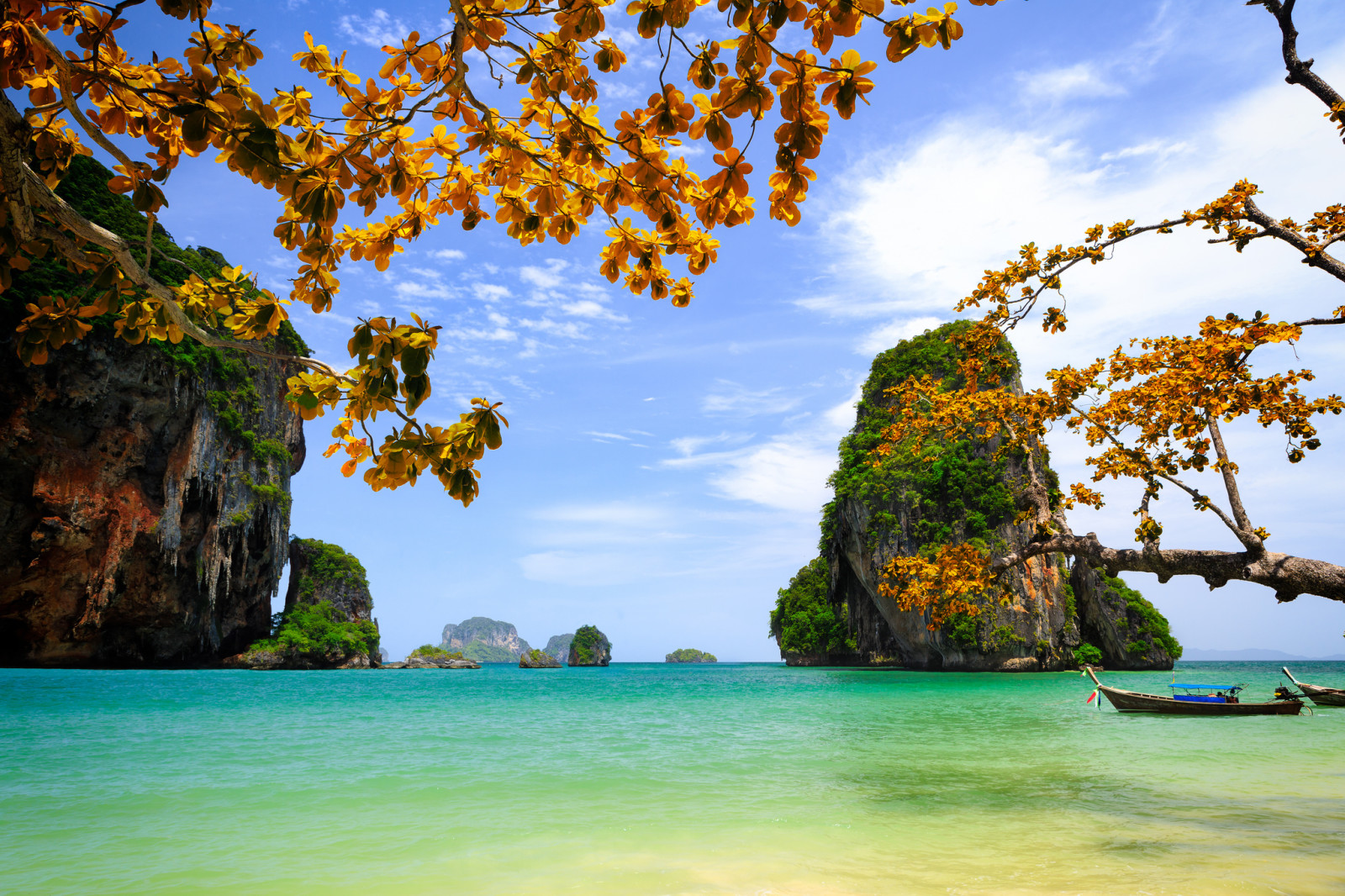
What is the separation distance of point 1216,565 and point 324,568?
2221 inches

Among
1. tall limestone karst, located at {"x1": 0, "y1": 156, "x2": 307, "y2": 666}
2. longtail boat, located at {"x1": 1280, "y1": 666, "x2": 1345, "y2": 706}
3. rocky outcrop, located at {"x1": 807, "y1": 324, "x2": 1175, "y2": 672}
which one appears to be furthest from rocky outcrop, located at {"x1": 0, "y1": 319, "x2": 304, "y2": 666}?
longtail boat, located at {"x1": 1280, "y1": 666, "x2": 1345, "y2": 706}

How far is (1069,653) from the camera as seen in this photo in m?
35.3

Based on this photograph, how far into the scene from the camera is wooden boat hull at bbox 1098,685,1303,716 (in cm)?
1511

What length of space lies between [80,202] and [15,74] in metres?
34.8

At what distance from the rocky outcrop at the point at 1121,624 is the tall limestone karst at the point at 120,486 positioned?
4463cm

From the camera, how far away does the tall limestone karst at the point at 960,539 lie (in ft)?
109

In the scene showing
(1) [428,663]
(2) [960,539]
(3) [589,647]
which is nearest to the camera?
(2) [960,539]

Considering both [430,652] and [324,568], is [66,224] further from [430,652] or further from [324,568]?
[430,652]

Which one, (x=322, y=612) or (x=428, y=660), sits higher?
(x=322, y=612)

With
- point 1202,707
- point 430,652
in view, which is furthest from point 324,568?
point 1202,707

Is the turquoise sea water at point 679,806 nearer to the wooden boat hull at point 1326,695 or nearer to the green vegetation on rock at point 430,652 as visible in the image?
the wooden boat hull at point 1326,695

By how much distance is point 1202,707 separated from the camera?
49.5ft

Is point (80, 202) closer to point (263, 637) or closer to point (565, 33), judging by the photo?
point (263, 637)

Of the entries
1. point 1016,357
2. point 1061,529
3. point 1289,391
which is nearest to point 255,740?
point 1061,529
